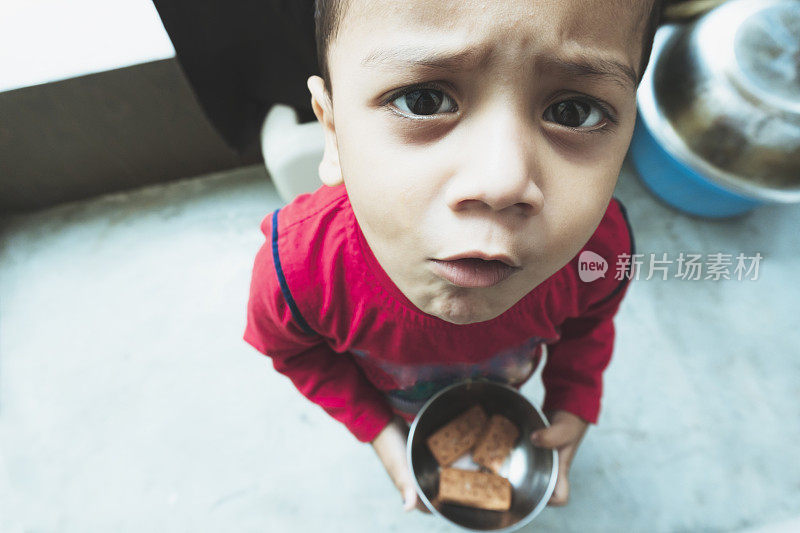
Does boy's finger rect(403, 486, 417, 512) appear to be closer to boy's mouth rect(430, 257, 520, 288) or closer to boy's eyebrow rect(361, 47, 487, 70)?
boy's mouth rect(430, 257, 520, 288)

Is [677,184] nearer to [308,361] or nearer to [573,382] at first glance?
[573,382]

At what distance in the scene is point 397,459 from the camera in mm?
731

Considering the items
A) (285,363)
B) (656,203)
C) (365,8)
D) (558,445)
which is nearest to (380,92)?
(365,8)

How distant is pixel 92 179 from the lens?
1.30 m

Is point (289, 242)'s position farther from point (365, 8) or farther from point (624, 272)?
point (624, 272)

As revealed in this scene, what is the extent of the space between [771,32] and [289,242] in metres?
1.05

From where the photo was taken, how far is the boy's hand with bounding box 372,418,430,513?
2.35ft

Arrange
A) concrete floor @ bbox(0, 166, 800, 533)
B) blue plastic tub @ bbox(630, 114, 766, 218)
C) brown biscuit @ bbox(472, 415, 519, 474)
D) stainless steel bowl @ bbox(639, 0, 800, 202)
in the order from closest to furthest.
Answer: brown biscuit @ bbox(472, 415, 519, 474)
stainless steel bowl @ bbox(639, 0, 800, 202)
concrete floor @ bbox(0, 166, 800, 533)
blue plastic tub @ bbox(630, 114, 766, 218)

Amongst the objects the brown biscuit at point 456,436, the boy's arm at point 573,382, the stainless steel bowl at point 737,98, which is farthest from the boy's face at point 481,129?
the stainless steel bowl at point 737,98

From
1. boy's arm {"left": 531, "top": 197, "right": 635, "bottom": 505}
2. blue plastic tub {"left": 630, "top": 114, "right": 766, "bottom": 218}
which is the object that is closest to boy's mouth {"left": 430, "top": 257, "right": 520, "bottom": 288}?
boy's arm {"left": 531, "top": 197, "right": 635, "bottom": 505}

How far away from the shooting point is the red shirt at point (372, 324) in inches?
19.9

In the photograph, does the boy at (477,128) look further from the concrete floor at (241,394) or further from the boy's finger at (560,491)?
the concrete floor at (241,394)

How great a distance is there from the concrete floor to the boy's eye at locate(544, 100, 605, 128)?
0.86 metres

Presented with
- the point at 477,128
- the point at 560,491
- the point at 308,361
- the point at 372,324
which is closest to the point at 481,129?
the point at 477,128
